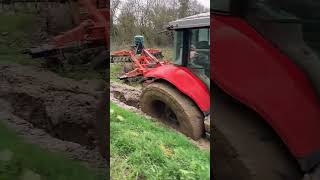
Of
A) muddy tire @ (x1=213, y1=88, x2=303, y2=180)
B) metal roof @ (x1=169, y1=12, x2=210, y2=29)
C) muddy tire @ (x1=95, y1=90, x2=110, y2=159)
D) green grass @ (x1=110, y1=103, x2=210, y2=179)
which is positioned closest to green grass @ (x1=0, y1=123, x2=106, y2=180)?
muddy tire @ (x1=95, y1=90, x2=110, y2=159)

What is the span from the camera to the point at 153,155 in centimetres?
438

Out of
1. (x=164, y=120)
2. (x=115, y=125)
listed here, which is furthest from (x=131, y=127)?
(x=164, y=120)

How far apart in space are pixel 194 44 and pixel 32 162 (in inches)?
142

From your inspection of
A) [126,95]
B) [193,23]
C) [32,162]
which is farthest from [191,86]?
[126,95]

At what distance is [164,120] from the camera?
21.4ft

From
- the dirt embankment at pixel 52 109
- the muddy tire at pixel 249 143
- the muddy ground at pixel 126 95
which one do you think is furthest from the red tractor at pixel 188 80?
the dirt embankment at pixel 52 109

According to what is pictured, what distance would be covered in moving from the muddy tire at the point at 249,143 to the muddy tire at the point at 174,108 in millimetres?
3319

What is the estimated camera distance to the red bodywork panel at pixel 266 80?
7.12 feet

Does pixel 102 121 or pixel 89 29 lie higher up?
pixel 89 29

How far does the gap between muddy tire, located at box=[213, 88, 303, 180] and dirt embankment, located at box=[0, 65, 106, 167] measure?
618 millimetres

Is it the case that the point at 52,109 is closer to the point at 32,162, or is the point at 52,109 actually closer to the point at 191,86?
the point at 32,162

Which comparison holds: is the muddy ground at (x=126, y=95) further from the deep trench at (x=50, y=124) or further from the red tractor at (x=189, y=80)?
the deep trench at (x=50, y=124)

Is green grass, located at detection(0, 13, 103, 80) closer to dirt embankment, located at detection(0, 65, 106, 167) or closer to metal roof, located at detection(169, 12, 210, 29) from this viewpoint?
dirt embankment, located at detection(0, 65, 106, 167)

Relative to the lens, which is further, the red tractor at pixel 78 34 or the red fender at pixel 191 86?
the red fender at pixel 191 86
